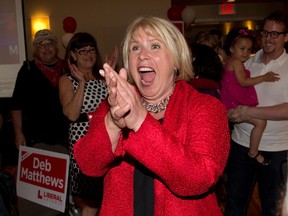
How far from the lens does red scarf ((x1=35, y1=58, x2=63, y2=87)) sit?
341cm

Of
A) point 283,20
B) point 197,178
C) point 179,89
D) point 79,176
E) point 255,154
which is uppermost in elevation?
point 283,20

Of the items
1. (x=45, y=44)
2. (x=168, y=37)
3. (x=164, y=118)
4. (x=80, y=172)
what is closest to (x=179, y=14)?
(x=45, y=44)

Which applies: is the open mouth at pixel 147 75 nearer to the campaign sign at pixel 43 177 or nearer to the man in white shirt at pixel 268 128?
the man in white shirt at pixel 268 128

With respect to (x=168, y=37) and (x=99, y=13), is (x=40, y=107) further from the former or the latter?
(x=99, y=13)

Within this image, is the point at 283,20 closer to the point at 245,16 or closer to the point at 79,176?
the point at 79,176

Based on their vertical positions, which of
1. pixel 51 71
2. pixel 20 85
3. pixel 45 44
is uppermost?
pixel 45 44

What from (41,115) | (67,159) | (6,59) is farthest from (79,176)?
(6,59)

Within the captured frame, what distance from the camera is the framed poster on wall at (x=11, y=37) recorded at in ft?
17.3

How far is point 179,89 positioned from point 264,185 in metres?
1.31

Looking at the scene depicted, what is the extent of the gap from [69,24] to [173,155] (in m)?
6.04

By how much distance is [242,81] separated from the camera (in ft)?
8.60

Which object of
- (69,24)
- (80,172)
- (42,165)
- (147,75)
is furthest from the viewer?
(69,24)

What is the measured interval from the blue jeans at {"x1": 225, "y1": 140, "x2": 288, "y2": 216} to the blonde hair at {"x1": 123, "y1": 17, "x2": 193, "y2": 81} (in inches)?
45.9

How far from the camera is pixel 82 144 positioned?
123 cm
